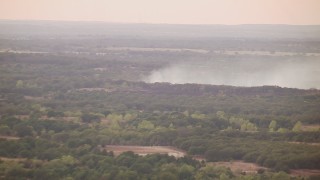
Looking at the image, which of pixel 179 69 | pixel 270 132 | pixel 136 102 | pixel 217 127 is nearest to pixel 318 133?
pixel 270 132

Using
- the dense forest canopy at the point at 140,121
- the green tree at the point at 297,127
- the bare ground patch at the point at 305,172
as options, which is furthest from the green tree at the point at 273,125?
the bare ground patch at the point at 305,172

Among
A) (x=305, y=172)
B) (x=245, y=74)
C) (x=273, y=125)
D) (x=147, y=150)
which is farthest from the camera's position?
(x=245, y=74)

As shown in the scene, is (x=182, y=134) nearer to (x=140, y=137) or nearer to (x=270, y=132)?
(x=140, y=137)

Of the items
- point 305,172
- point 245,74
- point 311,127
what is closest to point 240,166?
point 305,172

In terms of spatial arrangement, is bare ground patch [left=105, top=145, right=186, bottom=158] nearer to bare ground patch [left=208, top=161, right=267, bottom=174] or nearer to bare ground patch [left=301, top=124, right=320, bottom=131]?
bare ground patch [left=208, top=161, right=267, bottom=174]

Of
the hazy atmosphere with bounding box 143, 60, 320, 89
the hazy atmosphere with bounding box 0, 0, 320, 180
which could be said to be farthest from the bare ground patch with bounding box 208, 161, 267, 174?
the hazy atmosphere with bounding box 143, 60, 320, 89

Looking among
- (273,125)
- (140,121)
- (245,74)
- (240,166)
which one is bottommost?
(240,166)

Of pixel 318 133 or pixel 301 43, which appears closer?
pixel 318 133

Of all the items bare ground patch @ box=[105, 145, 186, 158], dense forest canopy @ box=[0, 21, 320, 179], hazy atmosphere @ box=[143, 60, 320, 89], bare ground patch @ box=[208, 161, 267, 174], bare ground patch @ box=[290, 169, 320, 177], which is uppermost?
hazy atmosphere @ box=[143, 60, 320, 89]

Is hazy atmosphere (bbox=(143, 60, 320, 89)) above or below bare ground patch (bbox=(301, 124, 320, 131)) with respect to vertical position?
above

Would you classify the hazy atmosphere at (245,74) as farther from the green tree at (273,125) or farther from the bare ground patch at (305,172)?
the bare ground patch at (305,172)

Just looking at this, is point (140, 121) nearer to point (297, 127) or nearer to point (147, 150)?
point (147, 150)
